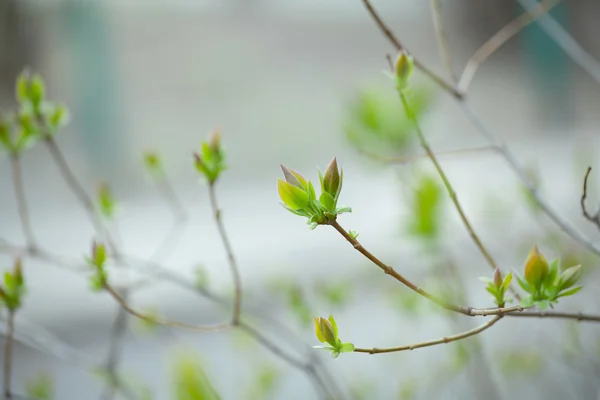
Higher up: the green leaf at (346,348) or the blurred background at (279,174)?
the blurred background at (279,174)

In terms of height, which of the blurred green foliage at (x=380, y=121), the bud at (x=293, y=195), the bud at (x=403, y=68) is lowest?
the bud at (x=293, y=195)

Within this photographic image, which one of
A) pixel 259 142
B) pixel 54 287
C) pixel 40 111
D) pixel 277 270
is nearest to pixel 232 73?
pixel 259 142

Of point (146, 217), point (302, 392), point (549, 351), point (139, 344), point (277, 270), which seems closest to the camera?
point (277, 270)

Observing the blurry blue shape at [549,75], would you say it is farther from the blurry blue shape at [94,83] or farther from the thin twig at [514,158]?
the thin twig at [514,158]

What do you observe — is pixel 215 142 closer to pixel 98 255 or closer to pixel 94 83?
pixel 98 255

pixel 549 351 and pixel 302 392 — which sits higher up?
pixel 302 392

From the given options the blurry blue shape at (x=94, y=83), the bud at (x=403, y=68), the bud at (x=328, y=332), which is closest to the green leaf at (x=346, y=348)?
the bud at (x=328, y=332)

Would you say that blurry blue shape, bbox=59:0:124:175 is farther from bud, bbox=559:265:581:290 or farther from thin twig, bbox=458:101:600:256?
bud, bbox=559:265:581:290

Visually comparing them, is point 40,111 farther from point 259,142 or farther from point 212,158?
point 259,142
